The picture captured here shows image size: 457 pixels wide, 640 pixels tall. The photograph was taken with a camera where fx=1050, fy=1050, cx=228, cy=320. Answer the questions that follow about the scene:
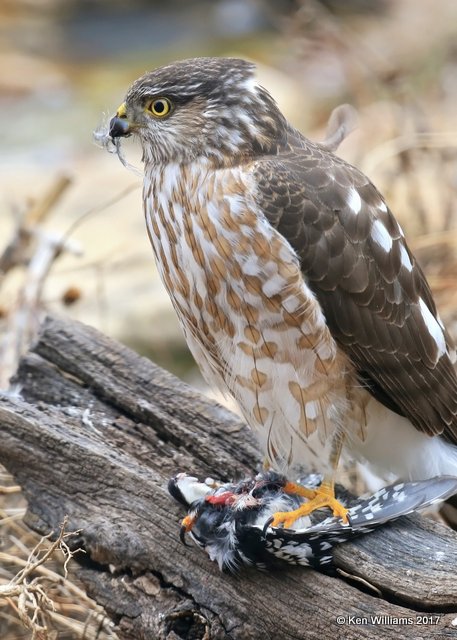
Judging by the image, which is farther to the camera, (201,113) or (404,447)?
(404,447)

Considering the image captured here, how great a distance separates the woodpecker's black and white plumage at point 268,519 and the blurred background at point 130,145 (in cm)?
66

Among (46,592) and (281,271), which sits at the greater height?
(281,271)

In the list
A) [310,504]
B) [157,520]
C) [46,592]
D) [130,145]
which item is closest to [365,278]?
[310,504]

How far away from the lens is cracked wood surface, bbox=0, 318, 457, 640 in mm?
3125

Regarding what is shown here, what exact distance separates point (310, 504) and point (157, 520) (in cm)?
50

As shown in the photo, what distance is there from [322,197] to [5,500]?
203cm

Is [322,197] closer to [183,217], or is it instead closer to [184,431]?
[183,217]

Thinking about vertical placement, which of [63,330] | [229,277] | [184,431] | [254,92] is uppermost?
[254,92]

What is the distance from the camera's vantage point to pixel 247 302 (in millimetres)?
3090

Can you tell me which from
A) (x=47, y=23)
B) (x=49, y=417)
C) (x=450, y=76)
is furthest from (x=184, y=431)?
(x=47, y=23)

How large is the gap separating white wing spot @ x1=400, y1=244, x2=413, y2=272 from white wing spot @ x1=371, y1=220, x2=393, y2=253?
0.07 m

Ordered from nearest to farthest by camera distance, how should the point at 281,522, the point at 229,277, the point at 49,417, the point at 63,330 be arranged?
the point at 229,277, the point at 281,522, the point at 49,417, the point at 63,330

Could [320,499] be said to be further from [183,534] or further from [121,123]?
[121,123]

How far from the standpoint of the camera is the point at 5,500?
4336 millimetres
